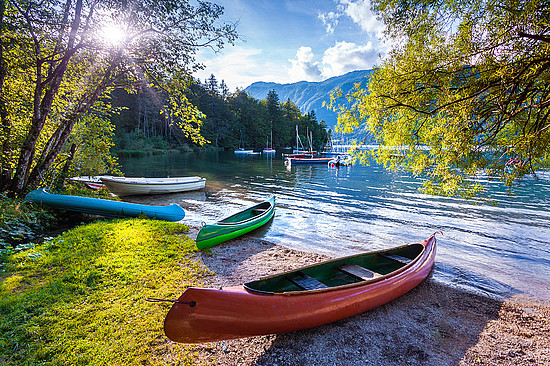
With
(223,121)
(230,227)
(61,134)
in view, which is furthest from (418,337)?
(223,121)

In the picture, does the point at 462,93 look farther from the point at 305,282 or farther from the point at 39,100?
the point at 39,100

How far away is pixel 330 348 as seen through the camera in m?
4.19

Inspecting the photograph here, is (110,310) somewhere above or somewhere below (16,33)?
below

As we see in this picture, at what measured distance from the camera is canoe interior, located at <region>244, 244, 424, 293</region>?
4.91 metres

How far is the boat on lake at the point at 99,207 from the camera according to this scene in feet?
31.4

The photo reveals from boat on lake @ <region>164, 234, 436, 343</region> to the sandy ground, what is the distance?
302 millimetres

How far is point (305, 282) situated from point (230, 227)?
4.70 meters

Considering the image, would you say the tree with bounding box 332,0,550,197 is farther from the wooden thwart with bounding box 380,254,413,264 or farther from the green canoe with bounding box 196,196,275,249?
the green canoe with bounding box 196,196,275,249

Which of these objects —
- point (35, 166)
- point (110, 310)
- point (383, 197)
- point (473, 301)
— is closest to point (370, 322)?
point (473, 301)

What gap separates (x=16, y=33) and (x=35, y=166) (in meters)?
5.21

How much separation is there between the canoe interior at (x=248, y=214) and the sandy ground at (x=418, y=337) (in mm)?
3971

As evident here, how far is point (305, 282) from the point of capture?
5125 millimetres

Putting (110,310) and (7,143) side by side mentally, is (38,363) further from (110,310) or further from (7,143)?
(7,143)

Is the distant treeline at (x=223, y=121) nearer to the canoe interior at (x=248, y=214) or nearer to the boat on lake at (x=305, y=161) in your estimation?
the boat on lake at (x=305, y=161)
